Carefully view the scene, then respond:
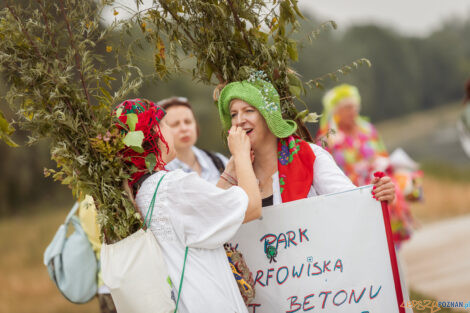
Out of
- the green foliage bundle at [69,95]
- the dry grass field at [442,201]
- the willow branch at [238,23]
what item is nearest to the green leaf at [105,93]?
the green foliage bundle at [69,95]

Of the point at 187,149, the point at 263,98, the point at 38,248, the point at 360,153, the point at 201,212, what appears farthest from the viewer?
the point at 38,248

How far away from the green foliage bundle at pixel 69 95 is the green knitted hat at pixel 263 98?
66 cm

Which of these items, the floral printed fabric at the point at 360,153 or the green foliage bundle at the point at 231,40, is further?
the floral printed fabric at the point at 360,153

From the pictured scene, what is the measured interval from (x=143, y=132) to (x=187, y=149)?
2.06 m

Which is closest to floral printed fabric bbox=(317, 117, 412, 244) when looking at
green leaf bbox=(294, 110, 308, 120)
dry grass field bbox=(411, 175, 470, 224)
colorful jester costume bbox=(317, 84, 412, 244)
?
colorful jester costume bbox=(317, 84, 412, 244)

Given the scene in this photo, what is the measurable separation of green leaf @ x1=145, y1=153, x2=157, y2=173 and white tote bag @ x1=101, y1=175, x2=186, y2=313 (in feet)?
0.54

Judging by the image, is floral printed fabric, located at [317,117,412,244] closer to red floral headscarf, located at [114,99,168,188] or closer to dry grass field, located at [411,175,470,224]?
red floral headscarf, located at [114,99,168,188]

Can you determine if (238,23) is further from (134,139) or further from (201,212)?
(201,212)

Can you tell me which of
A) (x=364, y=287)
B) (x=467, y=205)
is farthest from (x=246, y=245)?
(x=467, y=205)

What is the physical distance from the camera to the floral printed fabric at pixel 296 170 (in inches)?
119

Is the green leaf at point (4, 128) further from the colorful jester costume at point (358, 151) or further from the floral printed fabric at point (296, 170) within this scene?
the colorful jester costume at point (358, 151)

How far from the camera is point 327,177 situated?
119 inches

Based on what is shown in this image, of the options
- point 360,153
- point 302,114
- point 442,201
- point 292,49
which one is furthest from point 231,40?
point 442,201

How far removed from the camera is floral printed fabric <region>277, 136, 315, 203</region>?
9.91 feet
